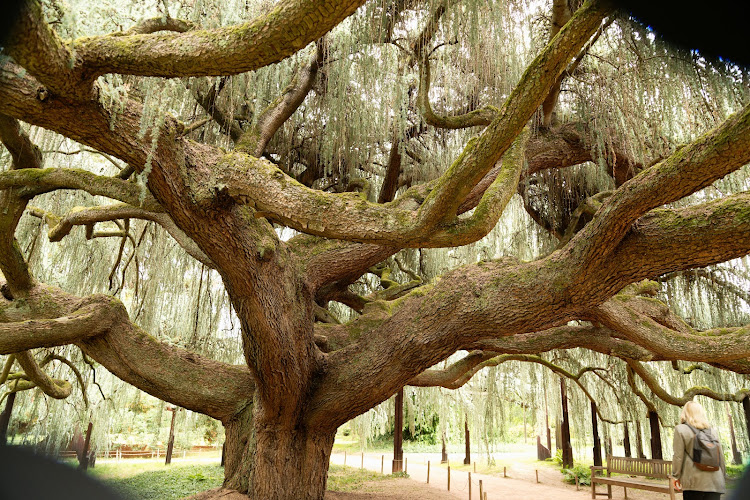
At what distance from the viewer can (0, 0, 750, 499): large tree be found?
1.95 m

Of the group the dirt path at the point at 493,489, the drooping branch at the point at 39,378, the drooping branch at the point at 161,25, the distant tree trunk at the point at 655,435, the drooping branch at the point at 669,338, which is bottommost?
the dirt path at the point at 493,489

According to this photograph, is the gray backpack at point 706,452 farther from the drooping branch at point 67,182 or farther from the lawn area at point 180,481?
the lawn area at point 180,481

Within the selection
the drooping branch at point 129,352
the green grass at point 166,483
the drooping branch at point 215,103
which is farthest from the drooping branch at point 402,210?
the green grass at point 166,483

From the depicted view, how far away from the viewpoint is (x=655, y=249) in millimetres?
2557

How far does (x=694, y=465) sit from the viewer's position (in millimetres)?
2662

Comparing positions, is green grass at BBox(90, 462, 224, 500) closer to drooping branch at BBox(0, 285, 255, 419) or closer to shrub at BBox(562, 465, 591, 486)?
drooping branch at BBox(0, 285, 255, 419)

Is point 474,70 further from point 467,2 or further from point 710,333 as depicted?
point 710,333

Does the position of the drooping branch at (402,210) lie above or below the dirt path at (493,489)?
above

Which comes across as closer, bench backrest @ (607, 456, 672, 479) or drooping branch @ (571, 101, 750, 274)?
drooping branch @ (571, 101, 750, 274)

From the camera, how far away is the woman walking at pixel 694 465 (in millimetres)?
2597

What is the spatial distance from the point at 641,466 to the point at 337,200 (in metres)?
6.58

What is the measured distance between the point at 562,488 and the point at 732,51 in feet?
30.3

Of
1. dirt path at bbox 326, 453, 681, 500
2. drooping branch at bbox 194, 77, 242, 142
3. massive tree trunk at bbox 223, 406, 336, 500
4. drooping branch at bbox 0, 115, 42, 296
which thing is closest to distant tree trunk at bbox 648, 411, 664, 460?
dirt path at bbox 326, 453, 681, 500

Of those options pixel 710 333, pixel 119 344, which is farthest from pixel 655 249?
pixel 119 344
